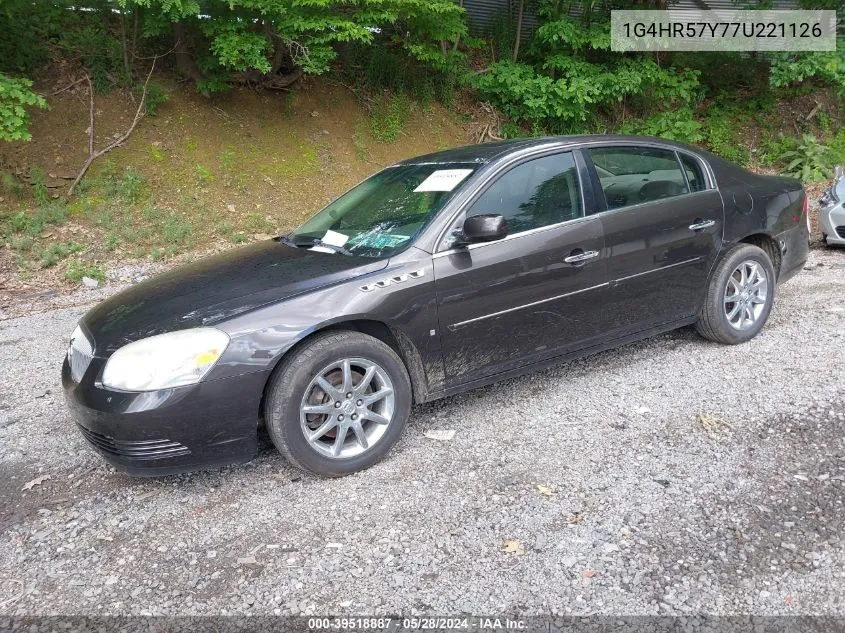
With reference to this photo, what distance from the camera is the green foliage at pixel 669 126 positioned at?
12.3 metres

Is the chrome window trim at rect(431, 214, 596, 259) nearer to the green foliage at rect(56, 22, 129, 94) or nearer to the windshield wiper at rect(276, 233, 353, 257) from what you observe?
the windshield wiper at rect(276, 233, 353, 257)

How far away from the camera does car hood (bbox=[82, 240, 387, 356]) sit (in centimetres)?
316

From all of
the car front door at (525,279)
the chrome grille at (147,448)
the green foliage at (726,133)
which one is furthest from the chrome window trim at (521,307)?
the green foliage at (726,133)

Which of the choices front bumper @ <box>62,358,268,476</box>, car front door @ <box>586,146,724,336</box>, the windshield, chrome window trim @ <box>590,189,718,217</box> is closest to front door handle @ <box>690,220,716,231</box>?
car front door @ <box>586,146,724,336</box>

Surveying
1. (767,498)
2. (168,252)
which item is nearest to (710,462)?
(767,498)

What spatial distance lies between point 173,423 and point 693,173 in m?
3.68

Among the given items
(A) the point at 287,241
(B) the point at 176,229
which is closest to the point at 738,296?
(A) the point at 287,241

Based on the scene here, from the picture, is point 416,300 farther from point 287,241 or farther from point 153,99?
point 153,99

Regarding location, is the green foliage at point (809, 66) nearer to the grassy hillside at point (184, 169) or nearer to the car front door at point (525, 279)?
the grassy hillside at point (184, 169)

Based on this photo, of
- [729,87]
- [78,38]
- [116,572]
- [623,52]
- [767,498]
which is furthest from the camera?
[729,87]

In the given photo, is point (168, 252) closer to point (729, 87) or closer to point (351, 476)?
point (351, 476)

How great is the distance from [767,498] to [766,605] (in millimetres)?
731

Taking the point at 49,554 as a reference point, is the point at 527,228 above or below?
above

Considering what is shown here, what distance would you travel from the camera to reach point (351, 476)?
3311mm
